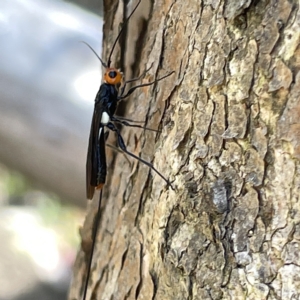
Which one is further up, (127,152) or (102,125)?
(102,125)

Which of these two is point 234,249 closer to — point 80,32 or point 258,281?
point 258,281

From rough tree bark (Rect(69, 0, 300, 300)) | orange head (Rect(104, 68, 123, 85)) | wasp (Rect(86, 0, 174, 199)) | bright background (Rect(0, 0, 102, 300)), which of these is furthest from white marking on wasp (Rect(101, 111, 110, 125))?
bright background (Rect(0, 0, 102, 300))

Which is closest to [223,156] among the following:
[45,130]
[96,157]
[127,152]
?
[127,152]

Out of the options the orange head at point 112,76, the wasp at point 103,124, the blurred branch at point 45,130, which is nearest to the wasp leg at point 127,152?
the wasp at point 103,124

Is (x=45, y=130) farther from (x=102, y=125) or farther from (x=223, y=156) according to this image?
(x=223, y=156)

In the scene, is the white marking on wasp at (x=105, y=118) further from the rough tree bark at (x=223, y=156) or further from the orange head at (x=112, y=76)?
the rough tree bark at (x=223, y=156)

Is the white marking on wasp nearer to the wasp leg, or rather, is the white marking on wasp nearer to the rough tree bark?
the wasp leg

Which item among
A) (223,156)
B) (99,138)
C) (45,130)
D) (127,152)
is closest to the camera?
(223,156)
